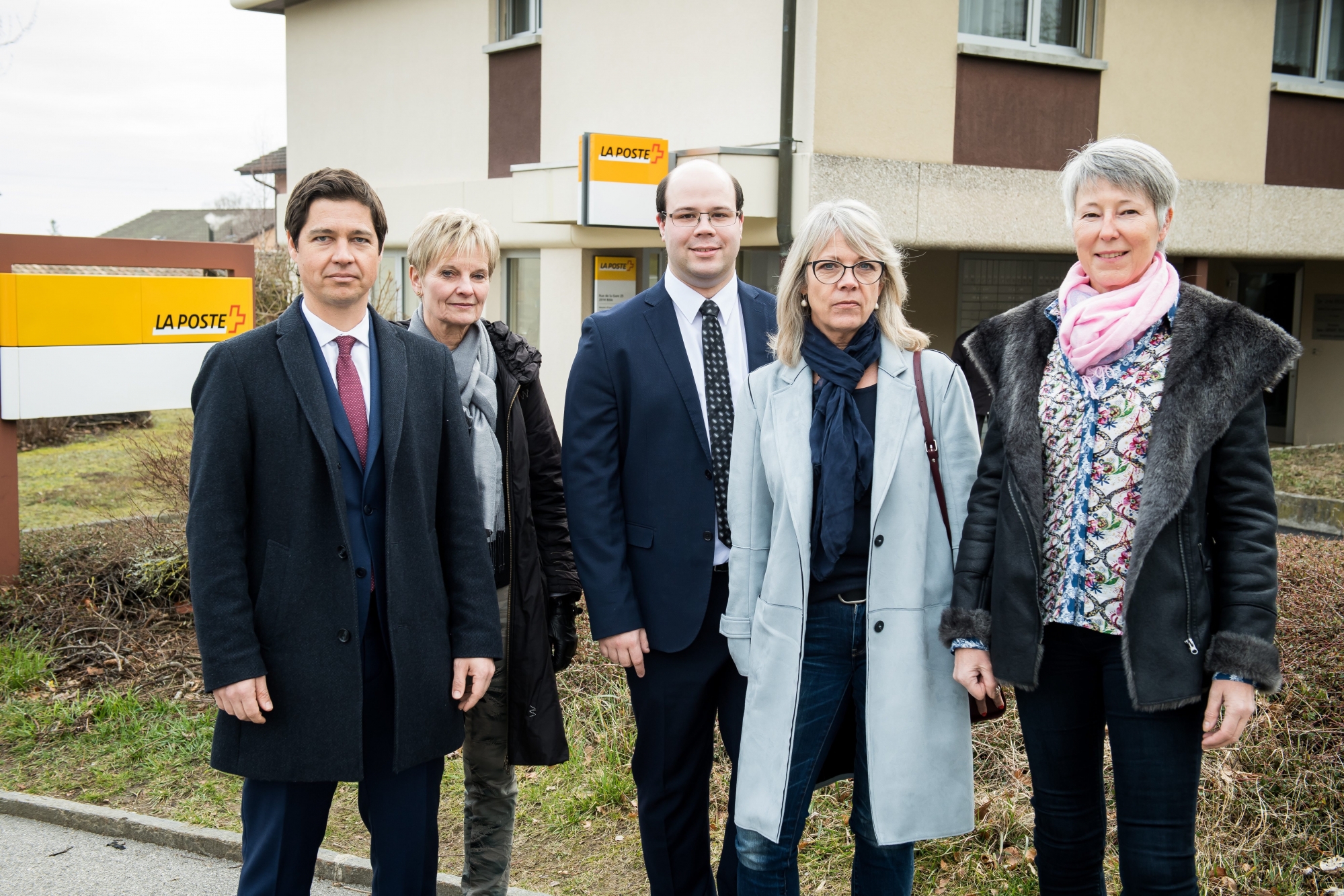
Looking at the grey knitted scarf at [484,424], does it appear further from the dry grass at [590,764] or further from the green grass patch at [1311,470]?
the green grass patch at [1311,470]

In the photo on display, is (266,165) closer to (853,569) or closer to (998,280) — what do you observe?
(998,280)

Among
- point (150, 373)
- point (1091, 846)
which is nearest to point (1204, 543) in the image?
point (1091, 846)

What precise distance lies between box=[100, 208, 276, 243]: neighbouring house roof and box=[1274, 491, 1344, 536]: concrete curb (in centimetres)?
4858

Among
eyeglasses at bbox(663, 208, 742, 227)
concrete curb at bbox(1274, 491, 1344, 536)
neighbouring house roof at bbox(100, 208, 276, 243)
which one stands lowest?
concrete curb at bbox(1274, 491, 1344, 536)

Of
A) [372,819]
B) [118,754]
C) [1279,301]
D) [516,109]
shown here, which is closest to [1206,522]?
[372,819]

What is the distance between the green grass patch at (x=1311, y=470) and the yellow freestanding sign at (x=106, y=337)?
8.46m

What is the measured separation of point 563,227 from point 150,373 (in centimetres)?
503

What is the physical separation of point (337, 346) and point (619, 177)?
742 centimetres

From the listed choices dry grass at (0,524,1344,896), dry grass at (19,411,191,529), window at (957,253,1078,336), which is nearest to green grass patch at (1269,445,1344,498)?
window at (957,253,1078,336)

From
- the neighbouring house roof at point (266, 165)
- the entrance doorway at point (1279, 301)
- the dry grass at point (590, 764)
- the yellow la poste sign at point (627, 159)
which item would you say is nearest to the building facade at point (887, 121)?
the entrance doorway at point (1279, 301)

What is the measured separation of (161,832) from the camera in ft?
15.4

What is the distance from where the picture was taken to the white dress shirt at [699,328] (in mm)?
3631

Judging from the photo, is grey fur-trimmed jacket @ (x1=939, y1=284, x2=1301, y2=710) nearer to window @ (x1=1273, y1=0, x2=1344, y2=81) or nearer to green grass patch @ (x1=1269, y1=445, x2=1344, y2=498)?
green grass patch @ (x1=1269, y1=445, x2=1344, y2=498)

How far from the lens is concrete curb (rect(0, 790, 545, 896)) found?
4.30 m
